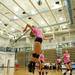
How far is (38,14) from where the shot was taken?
1216cm

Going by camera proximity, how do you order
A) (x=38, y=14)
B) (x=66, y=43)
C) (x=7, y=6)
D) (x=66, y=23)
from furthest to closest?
1. (x=66, y=43)
2. (x=66, y=23)
3. (x=38, y=14)
4. (x=7, y=6)

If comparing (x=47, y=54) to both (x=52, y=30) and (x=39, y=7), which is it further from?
(x=39, y=7)

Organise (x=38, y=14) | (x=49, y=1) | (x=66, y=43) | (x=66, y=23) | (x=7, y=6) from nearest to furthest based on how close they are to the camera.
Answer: (x=49, y=1)
(x=7, y=6)
(x=38, y=14)
(x=66, y=23)
(x=66, y=43)

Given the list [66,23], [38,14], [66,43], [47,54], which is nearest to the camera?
[38,14]

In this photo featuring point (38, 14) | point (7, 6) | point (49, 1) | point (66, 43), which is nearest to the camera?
point (49, 1)

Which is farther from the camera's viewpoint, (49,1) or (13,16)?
(13,16)

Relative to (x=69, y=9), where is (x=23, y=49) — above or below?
below

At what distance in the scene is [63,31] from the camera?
646 inches

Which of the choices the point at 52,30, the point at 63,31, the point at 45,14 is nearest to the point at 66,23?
the point at 63,31

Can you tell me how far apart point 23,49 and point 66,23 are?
5.32m

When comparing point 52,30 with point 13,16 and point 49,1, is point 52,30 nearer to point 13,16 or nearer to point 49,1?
point 13,16

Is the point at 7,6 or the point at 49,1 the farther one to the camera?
the point at 7,6

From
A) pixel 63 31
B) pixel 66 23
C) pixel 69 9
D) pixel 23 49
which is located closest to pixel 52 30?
pixel 63 31

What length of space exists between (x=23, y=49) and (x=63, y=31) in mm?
4473
